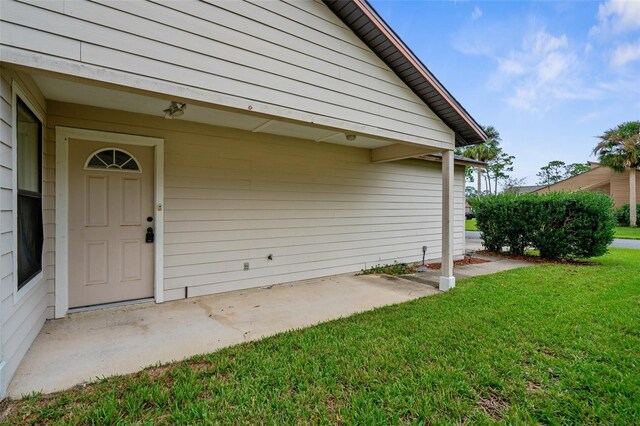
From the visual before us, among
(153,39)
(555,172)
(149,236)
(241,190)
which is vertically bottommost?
(149,236)

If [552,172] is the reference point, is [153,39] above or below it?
below

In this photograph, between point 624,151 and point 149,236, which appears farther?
point 624,151

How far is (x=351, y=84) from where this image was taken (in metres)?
4.03

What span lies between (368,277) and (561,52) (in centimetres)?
1275

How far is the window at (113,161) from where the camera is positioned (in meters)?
3.98

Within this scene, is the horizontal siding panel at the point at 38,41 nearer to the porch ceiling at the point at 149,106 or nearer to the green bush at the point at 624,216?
the porch ceiling at the point at 149,106

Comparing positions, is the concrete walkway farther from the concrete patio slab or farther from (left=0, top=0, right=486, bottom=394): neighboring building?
(left=0, top=0, right=486, bottom=394): neighboring building

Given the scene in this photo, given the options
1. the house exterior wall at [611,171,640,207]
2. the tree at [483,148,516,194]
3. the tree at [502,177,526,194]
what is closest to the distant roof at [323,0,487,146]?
the house exterior wall at [611,171,640,207]

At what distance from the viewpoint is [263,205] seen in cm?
529

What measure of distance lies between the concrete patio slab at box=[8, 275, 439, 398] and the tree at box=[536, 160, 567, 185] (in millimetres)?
60465

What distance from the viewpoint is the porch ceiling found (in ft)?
10.4

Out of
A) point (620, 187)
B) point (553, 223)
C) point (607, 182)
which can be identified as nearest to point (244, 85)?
point (553, 223)

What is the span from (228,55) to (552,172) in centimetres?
6481

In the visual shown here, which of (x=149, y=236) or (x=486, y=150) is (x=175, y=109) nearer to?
(x=149, y=236)
